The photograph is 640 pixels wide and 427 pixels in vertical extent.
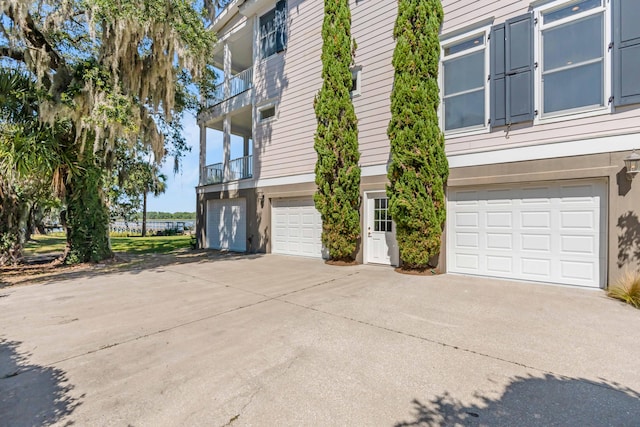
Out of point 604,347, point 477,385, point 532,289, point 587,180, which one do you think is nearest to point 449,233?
point 532,289

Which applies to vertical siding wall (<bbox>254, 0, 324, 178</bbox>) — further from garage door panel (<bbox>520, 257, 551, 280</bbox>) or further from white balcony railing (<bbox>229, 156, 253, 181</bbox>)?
garage door panel (<bbox>520, 257, 551, 280</bbox>)

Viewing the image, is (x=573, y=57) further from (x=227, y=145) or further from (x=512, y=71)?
(x=227, y=145)

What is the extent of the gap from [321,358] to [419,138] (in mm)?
5203

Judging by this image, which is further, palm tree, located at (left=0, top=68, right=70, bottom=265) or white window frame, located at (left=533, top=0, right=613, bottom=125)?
palm tree, located at (left=0, top=68, right=70, bottom=265)

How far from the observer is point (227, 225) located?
1271cm

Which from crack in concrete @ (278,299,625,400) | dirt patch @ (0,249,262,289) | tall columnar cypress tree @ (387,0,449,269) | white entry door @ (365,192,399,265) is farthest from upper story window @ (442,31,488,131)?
dirt patch @ (0,249,262,289)

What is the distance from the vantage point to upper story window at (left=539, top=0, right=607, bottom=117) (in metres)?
5.43

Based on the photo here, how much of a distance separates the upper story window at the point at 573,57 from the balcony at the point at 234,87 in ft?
30.4

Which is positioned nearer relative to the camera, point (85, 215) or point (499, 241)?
point (499, 241)

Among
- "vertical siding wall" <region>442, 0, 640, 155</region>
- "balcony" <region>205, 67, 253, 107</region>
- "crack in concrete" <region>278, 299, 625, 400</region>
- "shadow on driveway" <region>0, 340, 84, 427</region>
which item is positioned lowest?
"shadow on driveway" <region>0, 340, 84, 427</region>

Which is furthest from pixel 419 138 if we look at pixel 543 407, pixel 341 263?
pixel 543 407

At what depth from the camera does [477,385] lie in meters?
2.54

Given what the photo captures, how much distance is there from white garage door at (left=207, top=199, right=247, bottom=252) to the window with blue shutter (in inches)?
355

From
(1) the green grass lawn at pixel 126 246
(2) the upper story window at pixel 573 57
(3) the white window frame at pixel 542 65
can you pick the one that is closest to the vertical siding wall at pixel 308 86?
(3) the white window frame at pixel 542 65
